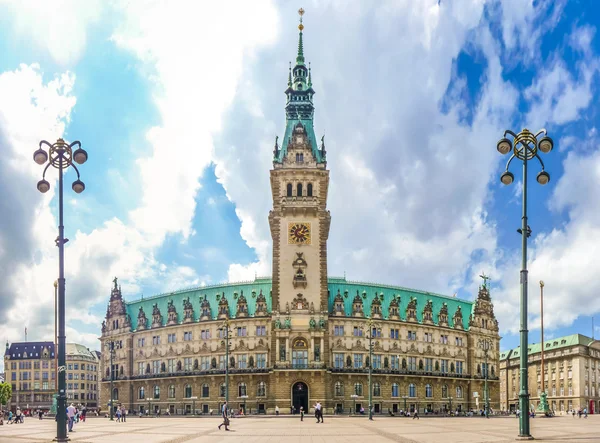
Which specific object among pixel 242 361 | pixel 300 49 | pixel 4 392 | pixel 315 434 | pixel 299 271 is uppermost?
pixel 300 49

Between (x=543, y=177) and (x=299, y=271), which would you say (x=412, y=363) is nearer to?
(x=299, y=271)

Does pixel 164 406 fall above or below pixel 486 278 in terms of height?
below

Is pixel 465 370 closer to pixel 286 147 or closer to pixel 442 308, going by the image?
pixel 442 308

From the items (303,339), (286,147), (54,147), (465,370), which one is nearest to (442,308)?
(465,370)

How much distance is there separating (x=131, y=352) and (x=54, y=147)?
110 metres

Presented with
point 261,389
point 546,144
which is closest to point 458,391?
point 261,389

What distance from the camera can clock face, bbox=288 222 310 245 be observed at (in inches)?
4889

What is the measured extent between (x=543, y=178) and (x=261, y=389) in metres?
92.7

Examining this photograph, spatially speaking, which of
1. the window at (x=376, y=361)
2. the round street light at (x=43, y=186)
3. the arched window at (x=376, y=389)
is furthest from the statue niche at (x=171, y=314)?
the round street light at (x=43, y=186)

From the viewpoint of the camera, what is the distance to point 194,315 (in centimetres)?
13688

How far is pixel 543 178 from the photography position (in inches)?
1558

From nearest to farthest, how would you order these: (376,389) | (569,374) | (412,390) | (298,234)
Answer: (298,234) → (376,389) → (412,390) → (569,374)

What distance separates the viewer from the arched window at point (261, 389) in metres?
124

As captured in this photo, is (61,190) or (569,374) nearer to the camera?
(61,190)
